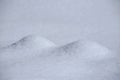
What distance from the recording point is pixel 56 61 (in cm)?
315

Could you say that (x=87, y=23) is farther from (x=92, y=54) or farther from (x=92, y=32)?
(x=92, y=54)

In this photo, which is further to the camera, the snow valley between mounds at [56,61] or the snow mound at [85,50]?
the snow mound at [85,50]

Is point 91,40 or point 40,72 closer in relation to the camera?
point 40,72

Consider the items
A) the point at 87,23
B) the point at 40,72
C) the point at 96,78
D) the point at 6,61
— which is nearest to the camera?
the point at 96,78

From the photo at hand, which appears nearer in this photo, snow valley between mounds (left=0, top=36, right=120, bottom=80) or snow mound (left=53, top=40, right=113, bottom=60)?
snow valley between mounds (left=0, top=36, right=120, bottom=80)

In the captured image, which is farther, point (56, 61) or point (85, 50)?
point (85, 50)

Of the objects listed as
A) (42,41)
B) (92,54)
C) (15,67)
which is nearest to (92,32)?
(92,54)

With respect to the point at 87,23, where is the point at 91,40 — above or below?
below

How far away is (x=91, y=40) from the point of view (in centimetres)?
362

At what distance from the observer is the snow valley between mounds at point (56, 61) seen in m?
2.78

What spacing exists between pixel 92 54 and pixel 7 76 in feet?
4.59

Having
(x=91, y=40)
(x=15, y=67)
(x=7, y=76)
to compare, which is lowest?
(x=7, y=76)

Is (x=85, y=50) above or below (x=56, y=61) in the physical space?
above

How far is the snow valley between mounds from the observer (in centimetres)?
278
